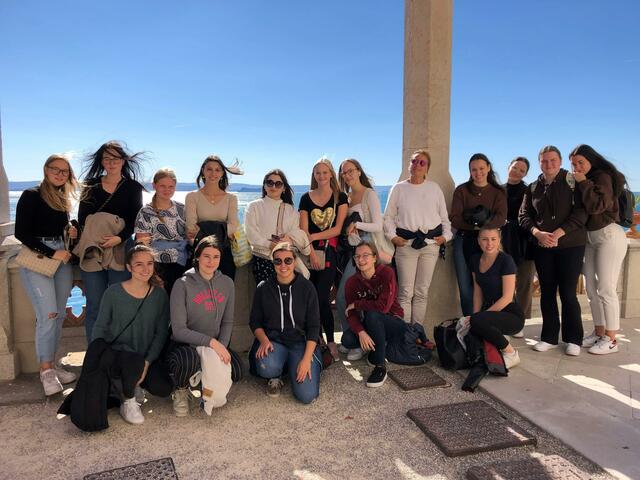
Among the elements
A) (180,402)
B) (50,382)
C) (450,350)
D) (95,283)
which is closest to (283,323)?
(180,402)

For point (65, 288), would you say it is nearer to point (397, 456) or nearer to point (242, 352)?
point (242, 352)

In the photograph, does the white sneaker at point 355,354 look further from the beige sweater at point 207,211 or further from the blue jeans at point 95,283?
the blue jeans at point 95,283

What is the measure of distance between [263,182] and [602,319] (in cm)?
341

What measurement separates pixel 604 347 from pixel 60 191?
4857 mm

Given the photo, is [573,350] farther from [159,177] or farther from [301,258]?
[159,177]

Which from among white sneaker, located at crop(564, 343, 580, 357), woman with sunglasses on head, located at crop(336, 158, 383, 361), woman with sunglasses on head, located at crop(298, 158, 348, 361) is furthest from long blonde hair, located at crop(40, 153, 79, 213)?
white sneaker, located at crop(564, 343, 580, 357)

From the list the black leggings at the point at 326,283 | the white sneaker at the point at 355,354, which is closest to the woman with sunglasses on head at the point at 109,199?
the black leggings at the point at 326,283

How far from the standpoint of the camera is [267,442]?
306cm

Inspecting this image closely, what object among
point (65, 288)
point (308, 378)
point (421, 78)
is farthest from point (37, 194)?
point (421, 78)

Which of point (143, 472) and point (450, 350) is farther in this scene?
point (450, 350)

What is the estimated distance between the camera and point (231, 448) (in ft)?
9.79

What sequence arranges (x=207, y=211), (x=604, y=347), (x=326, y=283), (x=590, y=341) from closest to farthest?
(x=207, y=211), (x=326, y=283), (x=604, y=347), (x=590, y=341)

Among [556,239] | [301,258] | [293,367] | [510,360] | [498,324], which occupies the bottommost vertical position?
[510,360]

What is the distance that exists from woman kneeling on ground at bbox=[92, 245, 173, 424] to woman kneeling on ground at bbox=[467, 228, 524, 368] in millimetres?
2488
